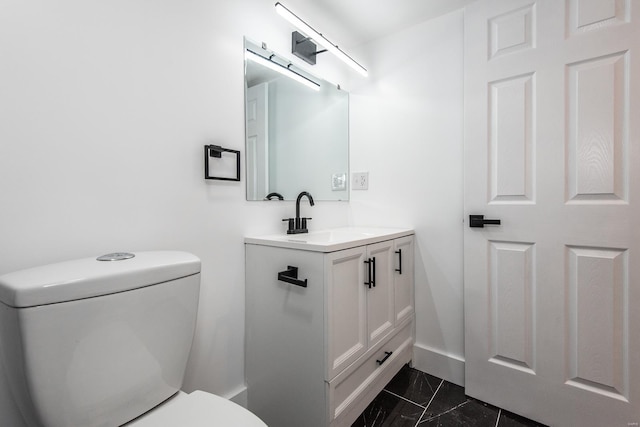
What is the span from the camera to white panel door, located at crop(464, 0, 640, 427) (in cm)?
122

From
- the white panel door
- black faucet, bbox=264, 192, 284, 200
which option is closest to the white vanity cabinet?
black faucet, bbox=264, 192, 284, 200

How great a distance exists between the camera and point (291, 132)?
5.68ft

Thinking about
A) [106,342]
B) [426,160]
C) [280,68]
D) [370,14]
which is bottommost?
[106,342]

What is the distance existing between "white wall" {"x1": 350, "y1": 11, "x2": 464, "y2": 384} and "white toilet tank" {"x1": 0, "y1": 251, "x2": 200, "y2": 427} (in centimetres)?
140

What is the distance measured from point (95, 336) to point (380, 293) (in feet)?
3.78

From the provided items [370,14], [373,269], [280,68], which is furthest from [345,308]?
[370,14]

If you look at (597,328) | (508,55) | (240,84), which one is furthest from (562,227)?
(240,84)

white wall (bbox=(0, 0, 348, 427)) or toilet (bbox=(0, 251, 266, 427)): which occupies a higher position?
white wall (bbox=(0, 0, 348, 427))

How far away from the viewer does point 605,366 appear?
1260 millimetres

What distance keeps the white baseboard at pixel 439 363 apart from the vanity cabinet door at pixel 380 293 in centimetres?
45

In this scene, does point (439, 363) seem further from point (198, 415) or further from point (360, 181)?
point (198, 415)

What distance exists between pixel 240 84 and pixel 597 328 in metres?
2.00

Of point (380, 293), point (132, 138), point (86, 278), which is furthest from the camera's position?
point (380, 293)

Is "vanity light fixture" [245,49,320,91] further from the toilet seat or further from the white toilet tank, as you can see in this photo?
the toilet seat
